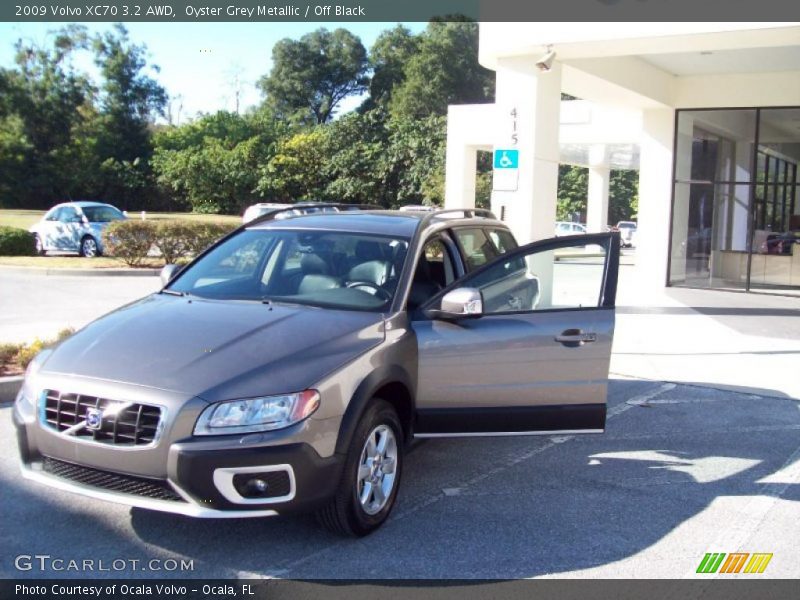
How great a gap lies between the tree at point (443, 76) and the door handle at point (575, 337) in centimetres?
5555

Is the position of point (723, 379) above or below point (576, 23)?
below

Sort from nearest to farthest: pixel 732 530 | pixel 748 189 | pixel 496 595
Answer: pixel 496 595 < pixel 732 530 < pixel 748 189

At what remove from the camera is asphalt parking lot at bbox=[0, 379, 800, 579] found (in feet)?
14.0

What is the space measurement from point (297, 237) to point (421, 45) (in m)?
59.2

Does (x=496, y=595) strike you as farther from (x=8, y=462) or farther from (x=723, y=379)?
(x=723, y=379)

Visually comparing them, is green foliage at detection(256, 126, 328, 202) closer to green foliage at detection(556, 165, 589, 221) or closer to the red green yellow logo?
green foliage at detection(556, 165, 589, 221)

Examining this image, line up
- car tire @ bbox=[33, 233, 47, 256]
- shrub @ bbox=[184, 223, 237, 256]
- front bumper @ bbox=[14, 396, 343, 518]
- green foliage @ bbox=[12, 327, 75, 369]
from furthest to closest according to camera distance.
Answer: car tire @ bbox=[33, 233, 47, 256]
shrub @ bbox=[184, 223, 237, 256]
green foliage @ bbox=[12, 327, 75, 369]
front bumper @ bbox=[14, 396, 343, 518]

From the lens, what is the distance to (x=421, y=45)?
62.0 m

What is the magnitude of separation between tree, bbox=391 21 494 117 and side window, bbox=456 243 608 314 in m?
54.8

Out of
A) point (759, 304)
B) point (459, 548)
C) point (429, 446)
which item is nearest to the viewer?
point (459, 548)

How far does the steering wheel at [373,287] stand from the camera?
5234 mm

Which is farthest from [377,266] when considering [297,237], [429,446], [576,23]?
[576,23]

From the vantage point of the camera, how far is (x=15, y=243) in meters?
21.9

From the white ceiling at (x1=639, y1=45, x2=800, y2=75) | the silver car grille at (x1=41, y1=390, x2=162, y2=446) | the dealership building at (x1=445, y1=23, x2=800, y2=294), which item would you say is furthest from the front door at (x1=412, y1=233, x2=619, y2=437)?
the white ceiling at (x1=639, y1=45, x2=800, y2=75)
